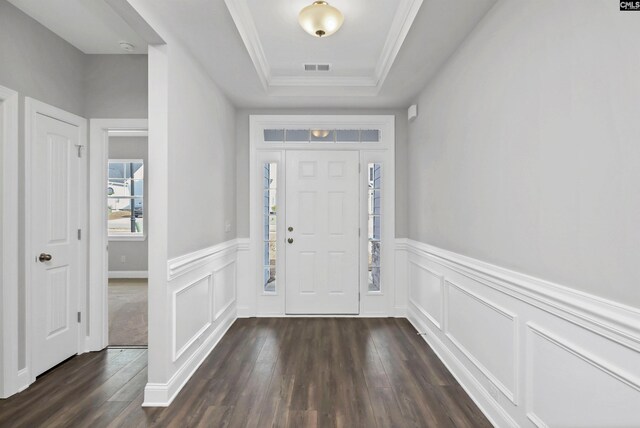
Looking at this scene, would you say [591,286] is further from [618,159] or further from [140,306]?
[140,306]

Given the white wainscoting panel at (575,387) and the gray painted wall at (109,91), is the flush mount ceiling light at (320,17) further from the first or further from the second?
the white wainscoting panel at (575,387)

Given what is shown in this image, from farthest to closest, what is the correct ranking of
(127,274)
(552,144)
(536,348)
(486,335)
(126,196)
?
1. (126,196)
2. (127,274)
3. (486,335)
4. (536,348)
5. (552,144)

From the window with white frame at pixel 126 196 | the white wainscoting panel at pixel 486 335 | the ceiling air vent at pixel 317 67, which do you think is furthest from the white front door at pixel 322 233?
the window with white frame at pixel 126 196

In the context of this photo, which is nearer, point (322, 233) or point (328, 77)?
point (328, 77)

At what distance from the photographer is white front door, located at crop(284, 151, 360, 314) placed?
4.27 metres

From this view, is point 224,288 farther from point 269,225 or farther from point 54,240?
point 54,240

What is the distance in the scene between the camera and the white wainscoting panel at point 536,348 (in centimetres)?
124

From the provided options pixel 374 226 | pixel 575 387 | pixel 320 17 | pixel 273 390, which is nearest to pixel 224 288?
pixel 273 390

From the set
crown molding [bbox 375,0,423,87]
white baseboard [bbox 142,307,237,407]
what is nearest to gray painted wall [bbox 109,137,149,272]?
white baseboard [bbox 142,307,237,407]

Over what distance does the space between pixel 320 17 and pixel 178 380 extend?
9.19ft

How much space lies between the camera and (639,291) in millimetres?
1150

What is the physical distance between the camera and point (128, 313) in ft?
14.5

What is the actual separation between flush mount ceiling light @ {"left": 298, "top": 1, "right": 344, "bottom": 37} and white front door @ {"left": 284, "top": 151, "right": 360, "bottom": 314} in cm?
188

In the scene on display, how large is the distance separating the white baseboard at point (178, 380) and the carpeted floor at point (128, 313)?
71cm
